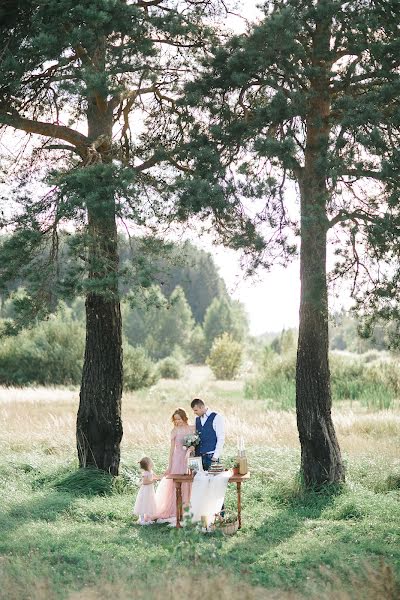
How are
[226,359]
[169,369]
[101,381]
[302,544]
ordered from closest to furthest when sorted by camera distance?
1. [302,544]
2. [101,381]
3. [226,359]
4. [169,369]

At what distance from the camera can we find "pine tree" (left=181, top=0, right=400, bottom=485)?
35.3 feet

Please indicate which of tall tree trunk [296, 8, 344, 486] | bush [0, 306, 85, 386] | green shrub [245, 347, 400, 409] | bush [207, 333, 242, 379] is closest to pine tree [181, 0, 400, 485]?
tall tree trunk [296, 8, 344, 486]

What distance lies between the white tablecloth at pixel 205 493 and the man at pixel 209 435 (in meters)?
0.41

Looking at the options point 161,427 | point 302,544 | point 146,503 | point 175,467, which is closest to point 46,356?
point 161,427

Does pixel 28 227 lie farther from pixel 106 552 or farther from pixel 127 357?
pixel 127 357

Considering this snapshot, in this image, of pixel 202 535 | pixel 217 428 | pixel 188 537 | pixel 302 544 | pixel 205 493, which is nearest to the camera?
pixel 188 537

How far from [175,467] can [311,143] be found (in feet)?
17.3

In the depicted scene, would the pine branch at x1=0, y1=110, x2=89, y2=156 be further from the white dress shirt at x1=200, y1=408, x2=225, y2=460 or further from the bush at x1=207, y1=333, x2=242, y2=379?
the bush at x1=207, y1=333, x2=242, y2=379

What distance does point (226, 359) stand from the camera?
44.1 metres

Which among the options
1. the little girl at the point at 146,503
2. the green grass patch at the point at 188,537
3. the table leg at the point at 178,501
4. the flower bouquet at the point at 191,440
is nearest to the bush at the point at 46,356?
the green grass patch at the point at 188,537

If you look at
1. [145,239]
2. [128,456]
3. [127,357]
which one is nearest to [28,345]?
[127,357]

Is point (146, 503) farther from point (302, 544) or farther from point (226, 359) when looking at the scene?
point (226, 359)

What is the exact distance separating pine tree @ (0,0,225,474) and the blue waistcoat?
2.12 m

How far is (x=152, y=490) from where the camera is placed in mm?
10891
